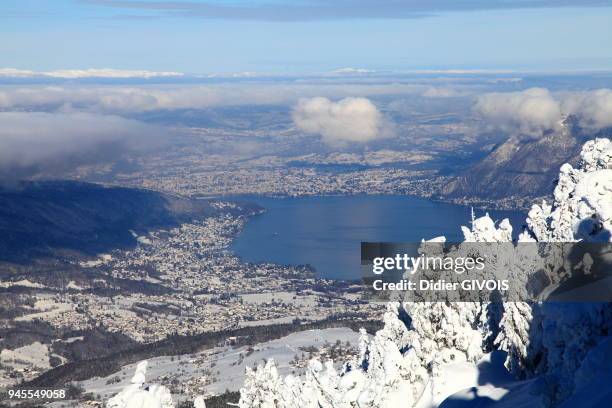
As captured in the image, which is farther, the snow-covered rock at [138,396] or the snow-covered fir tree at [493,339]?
the snow-covered rock at [138,396]

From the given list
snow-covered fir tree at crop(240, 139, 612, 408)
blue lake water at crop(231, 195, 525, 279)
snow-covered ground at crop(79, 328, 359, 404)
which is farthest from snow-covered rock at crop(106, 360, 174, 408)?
blue lake water at crop(231, 195, 525, 279)

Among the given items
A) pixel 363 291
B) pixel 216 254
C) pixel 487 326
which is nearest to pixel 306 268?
pixel 363 291

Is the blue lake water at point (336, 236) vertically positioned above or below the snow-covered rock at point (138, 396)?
above

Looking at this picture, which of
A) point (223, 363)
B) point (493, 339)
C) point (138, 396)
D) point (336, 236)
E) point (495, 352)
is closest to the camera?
point (138, 396)

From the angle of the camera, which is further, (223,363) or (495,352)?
(223,363)

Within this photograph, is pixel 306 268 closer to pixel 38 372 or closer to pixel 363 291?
pixel 363 291

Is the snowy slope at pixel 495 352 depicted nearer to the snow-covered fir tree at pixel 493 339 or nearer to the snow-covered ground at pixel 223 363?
the snow-covered fir tree at pixel 493 339

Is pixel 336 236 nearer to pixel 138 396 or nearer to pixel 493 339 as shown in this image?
pixel 493 339

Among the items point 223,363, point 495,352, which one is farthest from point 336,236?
point 495,352

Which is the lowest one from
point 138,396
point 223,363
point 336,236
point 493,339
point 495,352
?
point 138,396

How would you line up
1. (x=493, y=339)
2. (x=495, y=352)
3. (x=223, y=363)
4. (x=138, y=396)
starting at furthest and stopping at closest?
(x=223, y=363) < (x=493, y=339) < (x=495, y=352) < (x=138, y=396)

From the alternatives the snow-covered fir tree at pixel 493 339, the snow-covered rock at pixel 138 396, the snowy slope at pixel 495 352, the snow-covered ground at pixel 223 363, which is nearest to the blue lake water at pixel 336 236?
the snow-covered ground at pixel 223 363
